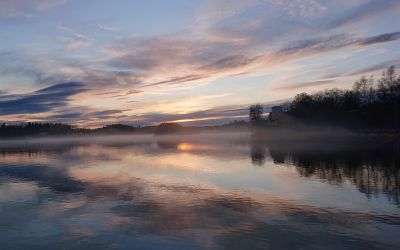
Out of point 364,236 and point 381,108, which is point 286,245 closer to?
point 364,236

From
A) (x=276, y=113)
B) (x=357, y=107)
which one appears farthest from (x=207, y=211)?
(x=276, y=113)

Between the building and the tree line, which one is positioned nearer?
the tree line

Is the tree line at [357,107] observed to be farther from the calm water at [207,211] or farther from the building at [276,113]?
the calm water at [207,211]

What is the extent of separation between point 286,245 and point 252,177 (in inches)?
774

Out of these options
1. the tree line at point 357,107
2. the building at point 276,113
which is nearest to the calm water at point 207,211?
the tree line at point 357,107

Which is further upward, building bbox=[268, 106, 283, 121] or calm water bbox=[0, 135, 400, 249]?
building bbox=[268, 106, 283, 121]

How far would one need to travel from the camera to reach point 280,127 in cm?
16138

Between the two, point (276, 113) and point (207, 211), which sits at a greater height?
point (276, 113)

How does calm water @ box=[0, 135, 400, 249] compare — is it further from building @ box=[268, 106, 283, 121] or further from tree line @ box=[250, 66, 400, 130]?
building @ box=[268, 106, 283, 121]

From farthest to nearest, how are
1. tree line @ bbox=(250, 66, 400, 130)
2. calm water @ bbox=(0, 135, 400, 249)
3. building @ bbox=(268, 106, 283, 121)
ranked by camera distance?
building @ bbox=(268, 106, 283, 121), tree line @ bbox=(250, 66, 400, 130), calm water @ bbox=(0, 135, 400, 249)

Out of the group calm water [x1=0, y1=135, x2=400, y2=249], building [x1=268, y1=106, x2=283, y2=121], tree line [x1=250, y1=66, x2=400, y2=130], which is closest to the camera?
calm water [x1=0, y1=135, x2=400, y2=249]

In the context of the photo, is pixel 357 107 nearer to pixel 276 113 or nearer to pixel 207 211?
pixel 276 113

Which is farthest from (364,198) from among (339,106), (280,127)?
(280,127)

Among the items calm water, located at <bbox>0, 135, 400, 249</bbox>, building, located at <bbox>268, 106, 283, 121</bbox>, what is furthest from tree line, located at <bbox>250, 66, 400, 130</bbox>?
calm water, located at <bbox>0, 135, 400, 249</bbox>
